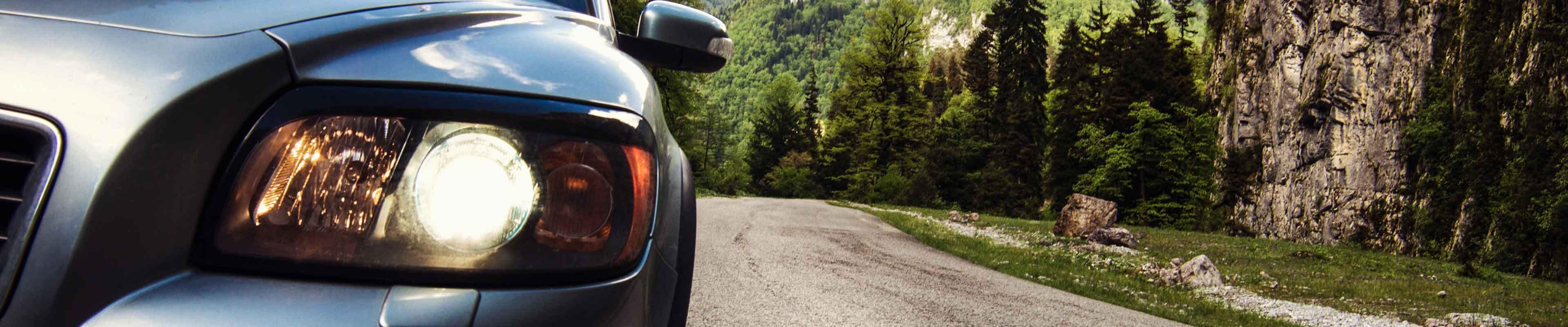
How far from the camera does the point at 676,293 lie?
1.26 m

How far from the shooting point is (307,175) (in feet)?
3.07

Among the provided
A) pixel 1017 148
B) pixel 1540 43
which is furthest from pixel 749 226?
pixel 1017 148

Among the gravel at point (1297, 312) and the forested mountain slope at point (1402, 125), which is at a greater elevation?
the forested mountain slope at point (1402, 125)

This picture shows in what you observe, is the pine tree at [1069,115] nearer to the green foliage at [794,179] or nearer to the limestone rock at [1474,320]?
the green foliage at [794,179]

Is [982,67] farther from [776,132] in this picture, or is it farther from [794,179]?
[776,132]

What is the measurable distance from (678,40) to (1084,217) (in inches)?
594

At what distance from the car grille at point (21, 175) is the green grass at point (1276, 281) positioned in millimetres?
6391

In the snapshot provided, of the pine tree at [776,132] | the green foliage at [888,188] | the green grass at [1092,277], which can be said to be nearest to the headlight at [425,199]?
the green grass at [1092,277]

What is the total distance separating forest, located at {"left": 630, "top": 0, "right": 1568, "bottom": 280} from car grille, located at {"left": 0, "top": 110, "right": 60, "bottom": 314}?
1689cm

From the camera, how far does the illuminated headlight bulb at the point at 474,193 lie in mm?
941

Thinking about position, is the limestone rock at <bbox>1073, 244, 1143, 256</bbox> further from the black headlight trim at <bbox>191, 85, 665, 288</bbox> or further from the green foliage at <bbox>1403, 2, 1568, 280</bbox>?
the black headlight trim at <bbox>191, 85, 665, 288</bbox>

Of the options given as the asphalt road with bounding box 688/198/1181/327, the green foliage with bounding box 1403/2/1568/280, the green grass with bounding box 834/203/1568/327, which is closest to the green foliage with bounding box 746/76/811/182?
the green foliage with bounding box 1403/2/1568/280

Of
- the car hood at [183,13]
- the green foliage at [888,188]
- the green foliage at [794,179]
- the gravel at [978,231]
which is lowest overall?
→ the green foliage at [794,179]

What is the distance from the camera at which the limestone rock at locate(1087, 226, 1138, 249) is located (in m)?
13.7
